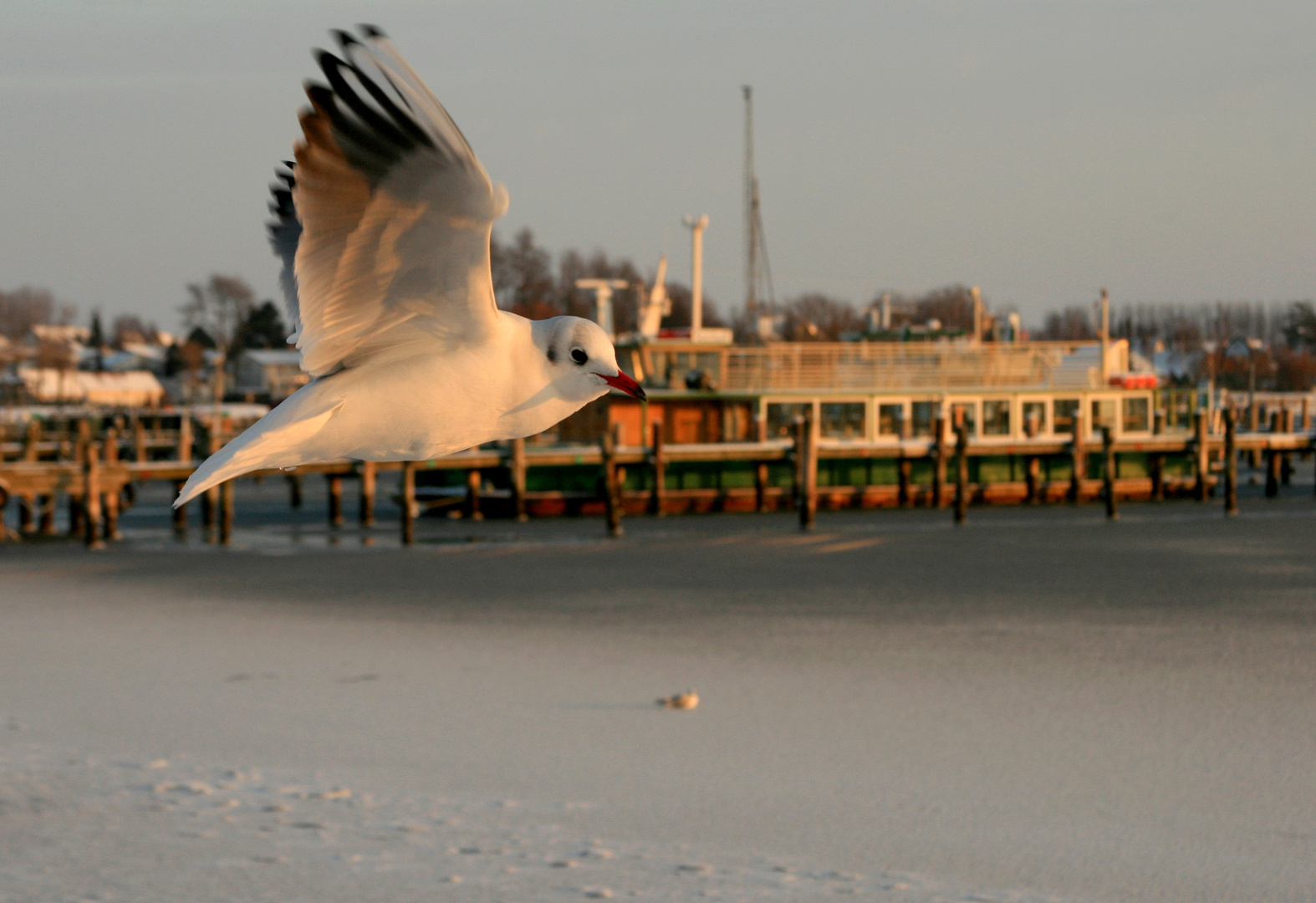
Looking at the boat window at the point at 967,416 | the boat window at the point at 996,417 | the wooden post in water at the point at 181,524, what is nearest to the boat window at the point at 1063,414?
the boat window at the point at 996,417

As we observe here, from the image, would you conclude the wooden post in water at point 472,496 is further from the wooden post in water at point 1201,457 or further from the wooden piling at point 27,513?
the wooden post in water at point 1201,457

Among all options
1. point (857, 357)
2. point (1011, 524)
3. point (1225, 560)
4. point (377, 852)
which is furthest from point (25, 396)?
point (377, 852)

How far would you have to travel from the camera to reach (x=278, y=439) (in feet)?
9.60

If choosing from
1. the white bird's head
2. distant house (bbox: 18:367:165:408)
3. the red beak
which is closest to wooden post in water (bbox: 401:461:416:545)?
the white bird's head

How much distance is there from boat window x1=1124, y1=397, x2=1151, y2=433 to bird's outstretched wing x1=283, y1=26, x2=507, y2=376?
39.9 metres

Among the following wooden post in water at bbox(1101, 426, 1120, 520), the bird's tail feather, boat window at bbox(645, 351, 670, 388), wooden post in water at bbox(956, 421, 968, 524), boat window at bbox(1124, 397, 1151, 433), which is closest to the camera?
the bird's tail feather

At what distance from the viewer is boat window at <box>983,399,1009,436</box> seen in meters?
38.5

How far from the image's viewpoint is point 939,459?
3453 centimetres

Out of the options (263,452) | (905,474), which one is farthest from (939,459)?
(263,452)

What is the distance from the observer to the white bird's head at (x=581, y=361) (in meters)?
2.70

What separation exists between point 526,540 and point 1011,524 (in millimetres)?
12109

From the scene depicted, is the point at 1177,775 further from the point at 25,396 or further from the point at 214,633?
the point at 25,396

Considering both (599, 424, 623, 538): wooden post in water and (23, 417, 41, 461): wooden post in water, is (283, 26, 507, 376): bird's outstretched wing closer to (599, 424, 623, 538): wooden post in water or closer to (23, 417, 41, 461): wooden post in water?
(599, 424, 623, 538): wooden post in water

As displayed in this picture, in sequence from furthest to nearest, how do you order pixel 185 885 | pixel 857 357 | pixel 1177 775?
pixel 857 357, pixel 1177 775, pixel 185 885
